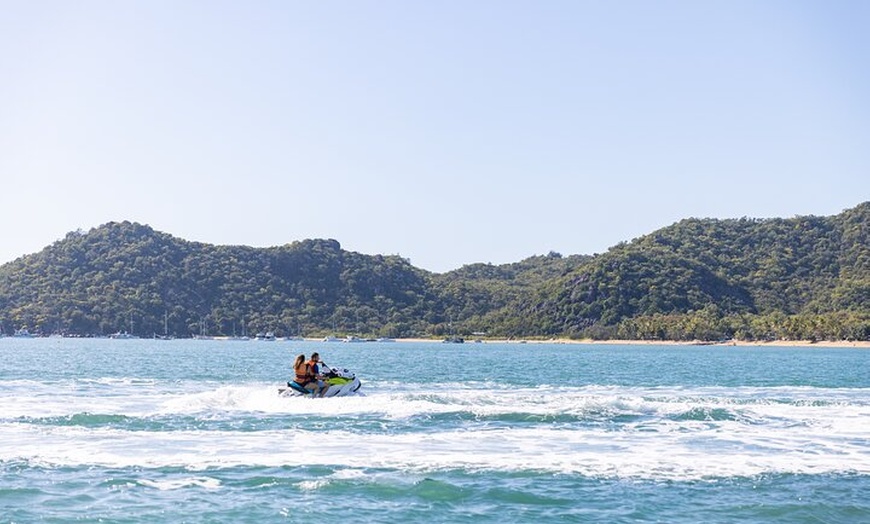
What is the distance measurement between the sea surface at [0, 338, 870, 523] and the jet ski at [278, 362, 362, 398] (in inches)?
25.3

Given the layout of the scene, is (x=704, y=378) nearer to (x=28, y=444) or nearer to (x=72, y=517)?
(x=28, y=444)

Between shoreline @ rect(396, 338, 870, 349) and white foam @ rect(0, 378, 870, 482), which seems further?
shoreline @ rect(396, 338, 870, 349)

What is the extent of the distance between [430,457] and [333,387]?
16184 millimetres

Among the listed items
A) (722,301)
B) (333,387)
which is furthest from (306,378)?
(722,301)

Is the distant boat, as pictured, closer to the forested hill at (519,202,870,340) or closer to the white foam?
the forested hill at (519,202,870,340)

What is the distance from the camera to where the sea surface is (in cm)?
1927

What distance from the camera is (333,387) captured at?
4059 centimetres

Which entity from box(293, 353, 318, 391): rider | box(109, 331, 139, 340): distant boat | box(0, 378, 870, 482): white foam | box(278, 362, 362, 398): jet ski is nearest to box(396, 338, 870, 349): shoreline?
box(109, 331, 139, 340): distant boat

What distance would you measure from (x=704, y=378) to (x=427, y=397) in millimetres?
26874

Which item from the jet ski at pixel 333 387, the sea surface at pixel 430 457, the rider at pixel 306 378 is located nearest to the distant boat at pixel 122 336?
the sea surface at pixel 430 457

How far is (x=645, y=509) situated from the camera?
19.2 meters

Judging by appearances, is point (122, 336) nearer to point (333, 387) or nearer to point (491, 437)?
point (333, 387)

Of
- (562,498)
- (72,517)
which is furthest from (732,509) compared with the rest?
(72,517)

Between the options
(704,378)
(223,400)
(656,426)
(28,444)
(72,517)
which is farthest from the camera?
(704,378)
